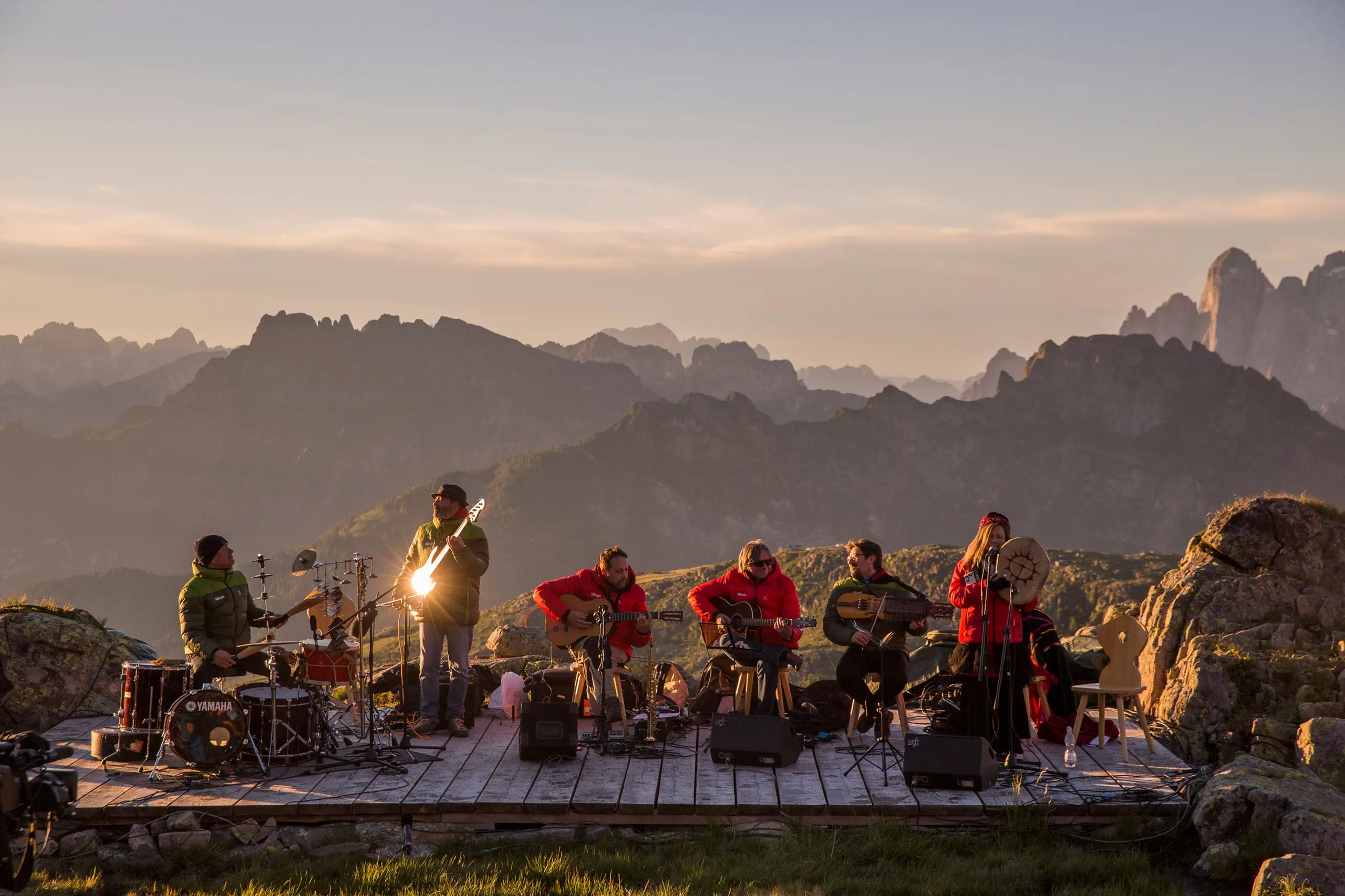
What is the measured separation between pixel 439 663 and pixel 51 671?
4.71 metres

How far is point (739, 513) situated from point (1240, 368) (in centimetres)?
8814

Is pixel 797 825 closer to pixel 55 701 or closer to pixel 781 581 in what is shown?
pixel 781 581

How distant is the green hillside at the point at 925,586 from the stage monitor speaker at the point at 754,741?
27150 millimetres

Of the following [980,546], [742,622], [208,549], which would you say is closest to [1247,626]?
[980,546]

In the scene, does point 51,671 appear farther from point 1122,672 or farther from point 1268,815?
point 1268,815

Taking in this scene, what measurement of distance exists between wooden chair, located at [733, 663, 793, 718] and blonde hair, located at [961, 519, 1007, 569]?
213 cm

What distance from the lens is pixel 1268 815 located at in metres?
8.73

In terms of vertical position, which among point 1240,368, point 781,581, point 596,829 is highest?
point 1240,368

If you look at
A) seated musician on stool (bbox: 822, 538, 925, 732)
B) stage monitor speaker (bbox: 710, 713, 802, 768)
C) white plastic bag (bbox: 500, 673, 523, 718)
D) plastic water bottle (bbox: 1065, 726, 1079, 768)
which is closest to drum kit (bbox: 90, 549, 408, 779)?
white plastic bag (bbox: 500, 673, 523, 718)

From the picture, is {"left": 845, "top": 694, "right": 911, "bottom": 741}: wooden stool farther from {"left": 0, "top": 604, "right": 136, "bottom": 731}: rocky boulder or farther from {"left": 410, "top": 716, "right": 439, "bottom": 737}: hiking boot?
{"left": 0, "top": 604, "right": 136, "bottom": 731}: rocky boulder

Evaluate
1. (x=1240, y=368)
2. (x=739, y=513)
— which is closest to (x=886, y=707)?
(x=739, y=513)

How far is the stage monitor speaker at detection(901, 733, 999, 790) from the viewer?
10.0 m

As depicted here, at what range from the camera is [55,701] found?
1341 centimetres

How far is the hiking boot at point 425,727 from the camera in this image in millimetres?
12242
